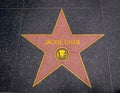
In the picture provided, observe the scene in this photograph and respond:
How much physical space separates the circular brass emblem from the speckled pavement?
0.43 feet

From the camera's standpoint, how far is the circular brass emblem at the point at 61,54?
2324mm

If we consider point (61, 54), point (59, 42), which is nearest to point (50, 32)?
point (59, 42)

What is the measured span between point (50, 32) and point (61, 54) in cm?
32

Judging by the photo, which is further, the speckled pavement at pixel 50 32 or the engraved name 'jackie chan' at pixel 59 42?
the engraved name 'jackie chan' at pixel 59 42

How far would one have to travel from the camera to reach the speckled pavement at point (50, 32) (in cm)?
223

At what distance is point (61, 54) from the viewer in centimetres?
234

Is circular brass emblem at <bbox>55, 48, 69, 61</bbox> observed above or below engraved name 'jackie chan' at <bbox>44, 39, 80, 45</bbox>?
below

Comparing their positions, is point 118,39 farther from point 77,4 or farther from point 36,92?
point 36,92

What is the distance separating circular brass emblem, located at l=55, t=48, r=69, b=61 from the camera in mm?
2324

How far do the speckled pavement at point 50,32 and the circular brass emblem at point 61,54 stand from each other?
0.13 m

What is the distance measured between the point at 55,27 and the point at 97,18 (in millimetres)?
566

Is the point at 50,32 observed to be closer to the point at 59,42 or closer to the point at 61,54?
the point at 59,42

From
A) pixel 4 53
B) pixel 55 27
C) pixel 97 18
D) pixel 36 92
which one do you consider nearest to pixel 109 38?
pixel 97 18

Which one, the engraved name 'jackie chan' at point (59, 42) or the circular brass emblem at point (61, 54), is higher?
the engraved name 'jackie chan' at point (59, 42)
